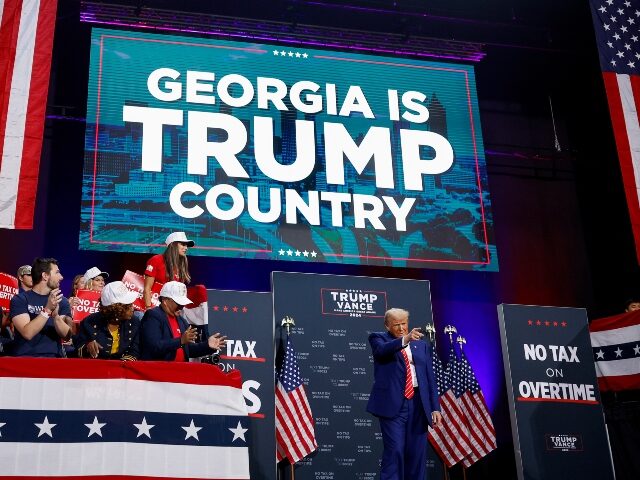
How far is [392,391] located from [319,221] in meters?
3.01

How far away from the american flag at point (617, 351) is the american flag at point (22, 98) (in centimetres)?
593

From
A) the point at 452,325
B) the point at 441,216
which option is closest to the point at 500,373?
the point at 452,325

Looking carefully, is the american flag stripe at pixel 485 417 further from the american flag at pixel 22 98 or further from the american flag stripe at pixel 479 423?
the american flag at pixel 22 98

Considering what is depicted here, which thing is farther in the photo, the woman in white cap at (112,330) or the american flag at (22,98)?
the american flag at (22,98)

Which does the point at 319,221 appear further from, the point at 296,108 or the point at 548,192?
the point at 548,192

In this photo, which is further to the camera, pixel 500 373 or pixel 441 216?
pixel 500 373

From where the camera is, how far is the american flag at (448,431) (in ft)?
30.0

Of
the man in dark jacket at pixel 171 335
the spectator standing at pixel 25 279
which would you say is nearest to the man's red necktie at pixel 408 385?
the man in dark jacket at pixel 171 335

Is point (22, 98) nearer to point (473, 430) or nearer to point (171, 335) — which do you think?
point (171, 335)

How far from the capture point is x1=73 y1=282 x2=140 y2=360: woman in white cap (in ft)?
19.6

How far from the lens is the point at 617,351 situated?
968 centimetres

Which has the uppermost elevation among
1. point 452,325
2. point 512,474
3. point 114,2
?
point 114,2

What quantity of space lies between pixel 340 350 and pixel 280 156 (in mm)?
2151

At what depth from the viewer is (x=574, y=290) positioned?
11.6 m
